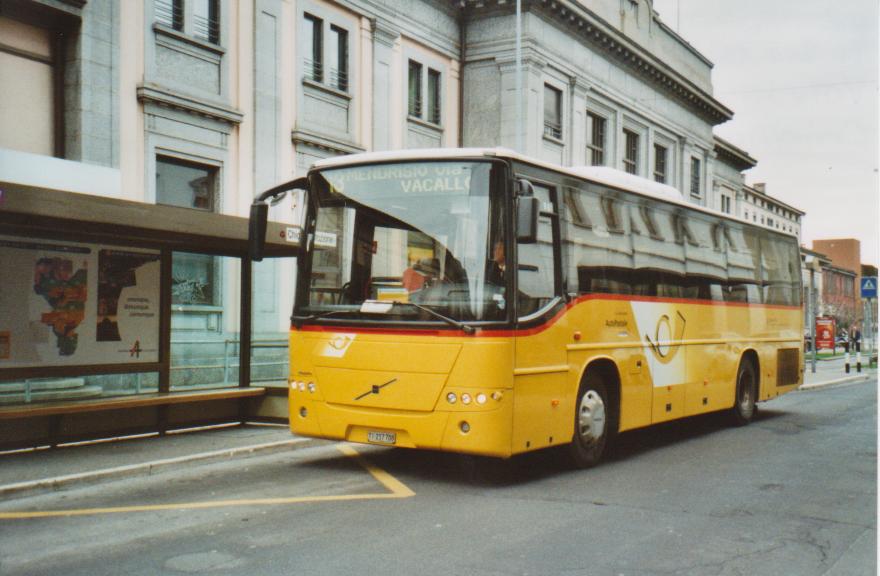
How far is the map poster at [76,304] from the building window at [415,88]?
14572 millimetres

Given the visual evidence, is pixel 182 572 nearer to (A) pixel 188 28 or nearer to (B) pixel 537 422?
(B) pixel 537 422

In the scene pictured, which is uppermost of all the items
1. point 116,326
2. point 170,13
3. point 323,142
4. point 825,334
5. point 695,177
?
point 695,177

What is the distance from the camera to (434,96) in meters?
26.5

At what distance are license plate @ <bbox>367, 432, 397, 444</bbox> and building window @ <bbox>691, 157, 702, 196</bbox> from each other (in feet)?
116

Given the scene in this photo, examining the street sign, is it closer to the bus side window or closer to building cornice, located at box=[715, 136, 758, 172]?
the bus side window

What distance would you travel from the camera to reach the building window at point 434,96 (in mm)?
26305

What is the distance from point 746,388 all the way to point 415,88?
13.7m

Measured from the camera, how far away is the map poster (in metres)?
10.4

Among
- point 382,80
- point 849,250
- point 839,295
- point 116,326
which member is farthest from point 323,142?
point 839,295

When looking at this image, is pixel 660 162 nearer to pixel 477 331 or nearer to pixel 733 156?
pixel 733 156

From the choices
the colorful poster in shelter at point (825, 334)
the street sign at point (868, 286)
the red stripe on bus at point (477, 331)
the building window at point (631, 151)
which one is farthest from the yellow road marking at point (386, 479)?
the colorful poster in shelter at point (825, 334)

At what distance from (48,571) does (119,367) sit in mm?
5743

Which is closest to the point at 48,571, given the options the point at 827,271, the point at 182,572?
the point at 182,572

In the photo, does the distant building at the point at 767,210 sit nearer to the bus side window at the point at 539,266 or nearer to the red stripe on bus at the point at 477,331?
the red stripe on bus at the point at 477,331
